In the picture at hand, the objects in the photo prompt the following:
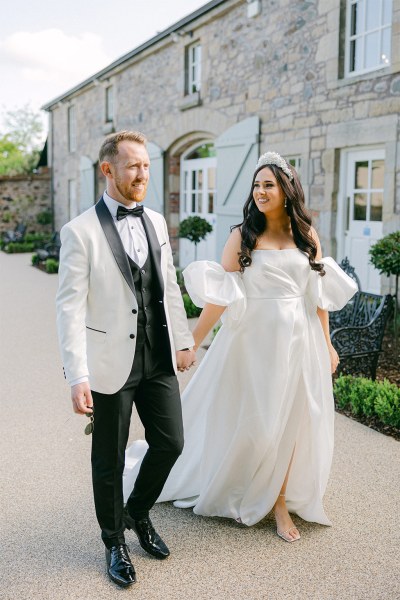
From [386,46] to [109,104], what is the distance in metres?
11.0

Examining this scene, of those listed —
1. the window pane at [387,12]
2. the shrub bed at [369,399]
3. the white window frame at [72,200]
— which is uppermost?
the window pane at [387,12]

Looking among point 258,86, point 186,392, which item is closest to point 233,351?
point 186,392

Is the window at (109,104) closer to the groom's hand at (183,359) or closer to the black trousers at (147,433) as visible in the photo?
the groom's hand at (183,359)

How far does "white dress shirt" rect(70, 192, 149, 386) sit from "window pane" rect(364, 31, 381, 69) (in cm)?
687

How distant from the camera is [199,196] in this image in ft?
45.9

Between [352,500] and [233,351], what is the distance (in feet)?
3.81

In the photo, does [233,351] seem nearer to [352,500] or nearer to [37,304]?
[352,500]

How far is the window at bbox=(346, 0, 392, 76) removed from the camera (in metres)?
8.39

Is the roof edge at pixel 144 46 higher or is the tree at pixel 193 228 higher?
the roof edge at pixel 144 46

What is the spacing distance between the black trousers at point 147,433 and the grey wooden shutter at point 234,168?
8.26m

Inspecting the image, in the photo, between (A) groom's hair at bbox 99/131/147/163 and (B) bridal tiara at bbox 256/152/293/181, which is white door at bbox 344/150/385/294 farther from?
(A) groom's hair at bbox 99/131/147/163

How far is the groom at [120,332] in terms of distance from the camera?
8.70 ft

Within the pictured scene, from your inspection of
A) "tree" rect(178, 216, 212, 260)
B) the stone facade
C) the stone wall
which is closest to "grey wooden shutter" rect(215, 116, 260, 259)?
the stone wall

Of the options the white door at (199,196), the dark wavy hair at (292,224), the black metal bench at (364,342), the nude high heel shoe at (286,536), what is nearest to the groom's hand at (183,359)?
the dark wavy hair at (292,224)
